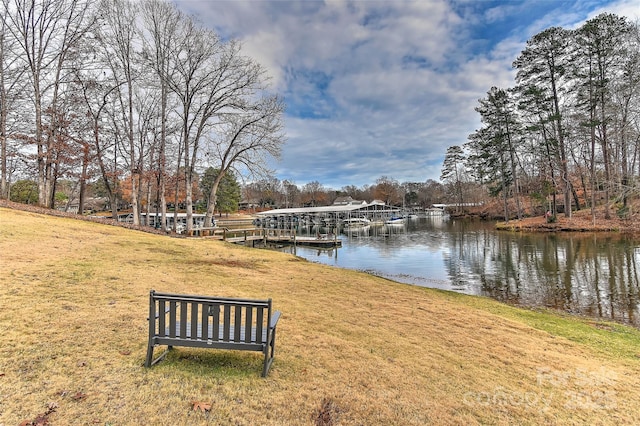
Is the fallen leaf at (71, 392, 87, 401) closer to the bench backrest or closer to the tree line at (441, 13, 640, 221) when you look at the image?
the bench backrest

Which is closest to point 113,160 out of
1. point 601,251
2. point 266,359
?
point 266,359

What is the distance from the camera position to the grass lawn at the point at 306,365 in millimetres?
2883

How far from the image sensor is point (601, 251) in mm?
17141

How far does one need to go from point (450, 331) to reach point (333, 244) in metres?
22.0

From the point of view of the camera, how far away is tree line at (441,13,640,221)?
21.5m

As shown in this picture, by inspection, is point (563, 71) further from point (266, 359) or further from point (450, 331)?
point (266, 359)

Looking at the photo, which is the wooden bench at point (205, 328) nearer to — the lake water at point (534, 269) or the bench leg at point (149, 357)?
the bench leg at point (149, 357)

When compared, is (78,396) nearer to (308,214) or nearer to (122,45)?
(122,45)

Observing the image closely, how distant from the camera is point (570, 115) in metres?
29.5

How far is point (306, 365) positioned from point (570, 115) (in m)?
37.5

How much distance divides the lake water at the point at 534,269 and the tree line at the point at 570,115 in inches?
204

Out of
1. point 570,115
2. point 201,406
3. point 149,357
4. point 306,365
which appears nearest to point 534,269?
point 306,365

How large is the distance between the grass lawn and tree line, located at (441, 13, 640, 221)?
1717 centimetres

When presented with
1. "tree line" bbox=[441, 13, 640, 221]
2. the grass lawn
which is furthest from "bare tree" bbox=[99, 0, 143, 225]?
"tree line" bbox=[441, 13, 640, 221]
